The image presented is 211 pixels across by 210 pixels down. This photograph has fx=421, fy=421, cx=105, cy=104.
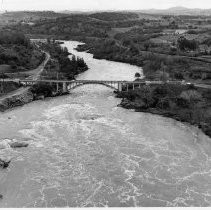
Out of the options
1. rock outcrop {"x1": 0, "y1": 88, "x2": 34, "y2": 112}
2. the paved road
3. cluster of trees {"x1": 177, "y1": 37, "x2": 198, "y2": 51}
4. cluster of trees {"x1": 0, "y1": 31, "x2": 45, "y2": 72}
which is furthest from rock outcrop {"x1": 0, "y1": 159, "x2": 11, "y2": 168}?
cluster of trees {"x1": 177, "y1": 37, "x2": 198, "y2": 51}

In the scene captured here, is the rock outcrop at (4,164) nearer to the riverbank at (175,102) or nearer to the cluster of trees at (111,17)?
the riverbank at (175,102)

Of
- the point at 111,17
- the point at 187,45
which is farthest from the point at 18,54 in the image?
the point at 111,17

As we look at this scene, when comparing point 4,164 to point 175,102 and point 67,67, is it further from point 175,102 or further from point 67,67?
point 67,67

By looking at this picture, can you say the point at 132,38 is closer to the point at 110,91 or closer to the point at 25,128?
the point at 110,91

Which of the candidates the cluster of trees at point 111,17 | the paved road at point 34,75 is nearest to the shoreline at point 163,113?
the paved road at point 34,75

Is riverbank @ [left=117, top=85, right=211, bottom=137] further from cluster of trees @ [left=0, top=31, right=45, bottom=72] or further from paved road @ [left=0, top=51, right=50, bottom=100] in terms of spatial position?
cluster of trees @ [left=0, top=31, right=45, bottom=72]

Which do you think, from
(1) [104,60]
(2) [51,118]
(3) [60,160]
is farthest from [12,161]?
(1) [104,60]
